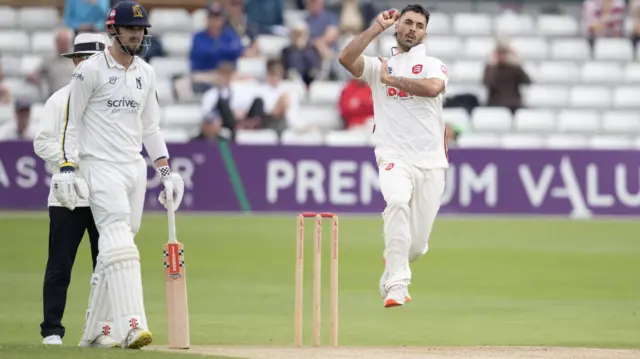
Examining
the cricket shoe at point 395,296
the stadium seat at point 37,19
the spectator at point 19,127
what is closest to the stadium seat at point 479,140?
the spectator at point 19,127

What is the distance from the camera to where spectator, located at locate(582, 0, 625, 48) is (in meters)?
19.3

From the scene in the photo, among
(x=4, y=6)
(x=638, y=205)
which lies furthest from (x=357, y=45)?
(x=4, y=6)

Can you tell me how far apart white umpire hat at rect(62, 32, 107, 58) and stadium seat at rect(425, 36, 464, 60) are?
441 inches

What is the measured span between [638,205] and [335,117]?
12.2ft

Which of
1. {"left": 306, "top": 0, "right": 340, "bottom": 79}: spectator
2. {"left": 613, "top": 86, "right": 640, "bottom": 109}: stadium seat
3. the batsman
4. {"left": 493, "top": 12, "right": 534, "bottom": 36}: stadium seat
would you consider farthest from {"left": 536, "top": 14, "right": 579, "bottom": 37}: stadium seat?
the batsman

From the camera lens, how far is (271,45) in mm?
18469

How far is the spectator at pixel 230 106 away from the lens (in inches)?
653

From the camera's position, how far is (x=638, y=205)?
16297 mm

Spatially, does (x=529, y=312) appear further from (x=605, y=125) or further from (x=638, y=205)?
(x=605, y=125)

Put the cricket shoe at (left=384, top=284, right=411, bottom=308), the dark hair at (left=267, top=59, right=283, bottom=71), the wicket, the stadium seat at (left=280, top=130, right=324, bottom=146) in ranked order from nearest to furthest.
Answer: the wicket < the cricket shoe at (left=384, top=284, right=411, bottom=308) < the stadium seat at (left=280, top=130, right=324, bottom=146) < the dark hair at (left=267, top=59, right=283, bottom=71)

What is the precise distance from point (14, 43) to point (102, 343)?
39.0ft

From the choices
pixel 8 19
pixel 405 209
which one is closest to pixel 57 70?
pixel 8 19

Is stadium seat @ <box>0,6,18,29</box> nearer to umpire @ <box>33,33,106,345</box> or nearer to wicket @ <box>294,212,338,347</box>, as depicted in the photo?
umpire @ <box>33,33,106,345</box>

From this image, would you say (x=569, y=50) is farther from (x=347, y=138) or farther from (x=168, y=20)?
(x=168, y=20)
